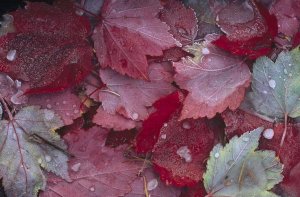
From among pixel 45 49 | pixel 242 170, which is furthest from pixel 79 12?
pixel 242 170

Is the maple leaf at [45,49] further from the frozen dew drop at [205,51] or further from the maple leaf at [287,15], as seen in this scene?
the maple leaf at [287,15]

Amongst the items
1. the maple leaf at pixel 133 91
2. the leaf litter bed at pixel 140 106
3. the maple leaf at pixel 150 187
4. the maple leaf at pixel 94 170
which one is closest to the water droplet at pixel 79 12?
the leaf litter bed at pixel 140 106

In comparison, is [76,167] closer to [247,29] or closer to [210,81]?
[210,81]

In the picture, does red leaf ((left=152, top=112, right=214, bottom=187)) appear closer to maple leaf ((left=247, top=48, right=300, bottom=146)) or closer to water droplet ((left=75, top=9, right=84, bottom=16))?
maple leaf ((left=247, top=48, right=300, bottom=146))

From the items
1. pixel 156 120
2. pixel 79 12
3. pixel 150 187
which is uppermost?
pixel 79 12

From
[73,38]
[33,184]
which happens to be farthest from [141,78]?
[33,184]
